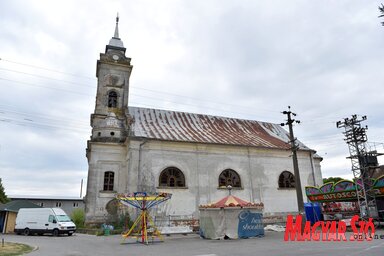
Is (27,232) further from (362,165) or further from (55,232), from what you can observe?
(362,165)

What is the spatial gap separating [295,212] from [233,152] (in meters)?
8.62

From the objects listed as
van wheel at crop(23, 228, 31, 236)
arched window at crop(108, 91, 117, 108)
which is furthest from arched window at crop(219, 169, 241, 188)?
van wheel at crop(23, 228, 31, 236)

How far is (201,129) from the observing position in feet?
97.6

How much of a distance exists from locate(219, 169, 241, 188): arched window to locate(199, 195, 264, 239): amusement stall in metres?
7.27

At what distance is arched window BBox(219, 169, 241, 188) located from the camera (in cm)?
2641

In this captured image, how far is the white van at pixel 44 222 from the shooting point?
70.6 feet

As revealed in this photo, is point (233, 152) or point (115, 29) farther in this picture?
point (115, 29)

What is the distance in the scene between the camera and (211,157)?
1042 inches

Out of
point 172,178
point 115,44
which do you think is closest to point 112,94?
point 115,44

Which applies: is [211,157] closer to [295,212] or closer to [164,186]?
[164,186]

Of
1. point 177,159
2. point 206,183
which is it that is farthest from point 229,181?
point 177,159

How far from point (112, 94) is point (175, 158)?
10140mm

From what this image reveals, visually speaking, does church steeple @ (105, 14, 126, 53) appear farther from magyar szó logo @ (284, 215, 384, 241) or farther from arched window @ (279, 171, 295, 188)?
magyar szó logo @ (284, 215, 384, 241)

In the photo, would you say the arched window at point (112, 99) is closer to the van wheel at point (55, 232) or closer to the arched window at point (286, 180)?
the van wheel at point (55, 232)
